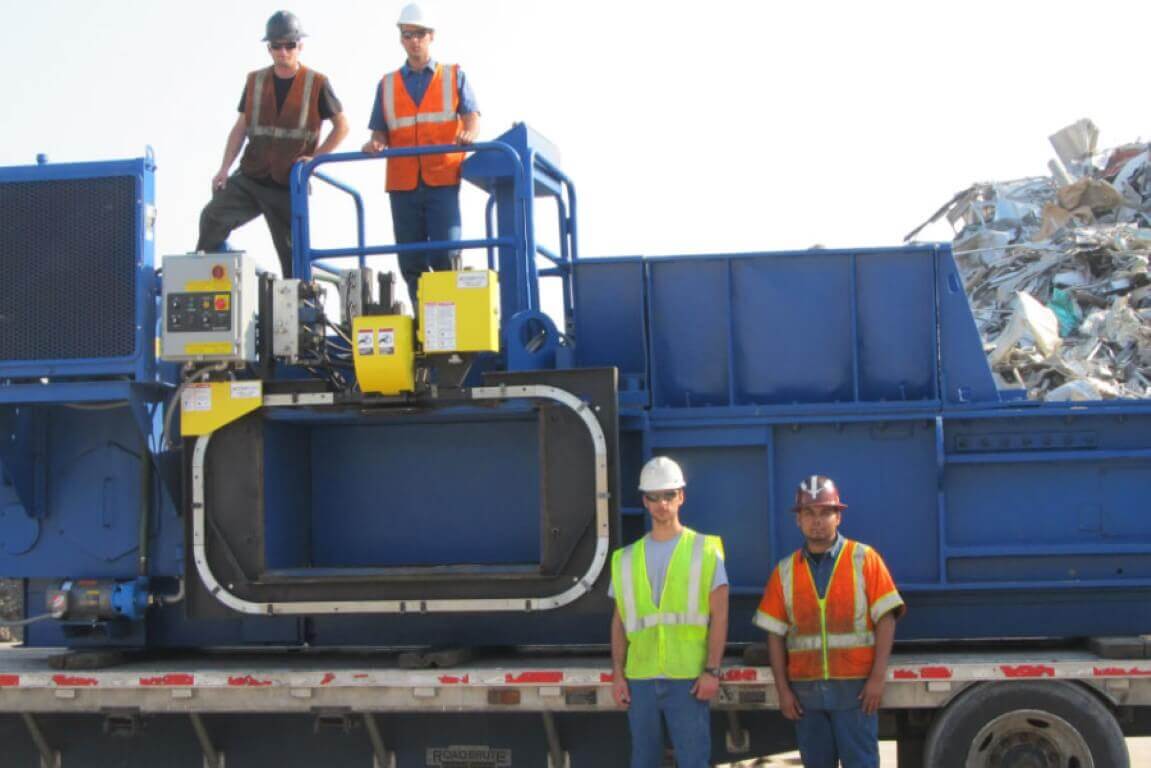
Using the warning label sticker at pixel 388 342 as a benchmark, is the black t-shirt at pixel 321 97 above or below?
above

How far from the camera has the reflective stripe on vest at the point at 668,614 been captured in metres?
5.91

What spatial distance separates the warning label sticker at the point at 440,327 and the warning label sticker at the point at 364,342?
273 millimetres

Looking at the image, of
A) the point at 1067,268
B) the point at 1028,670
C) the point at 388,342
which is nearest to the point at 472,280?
the point at 388,342

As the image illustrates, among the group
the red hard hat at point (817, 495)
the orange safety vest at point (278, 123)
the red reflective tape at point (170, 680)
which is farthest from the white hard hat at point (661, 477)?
the orange safety vest at point (278, 123)

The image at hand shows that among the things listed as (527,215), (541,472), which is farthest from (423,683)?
(527,215)

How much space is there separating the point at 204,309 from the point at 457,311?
1337mm

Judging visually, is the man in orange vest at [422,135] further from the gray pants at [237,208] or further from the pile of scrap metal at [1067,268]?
the pile of scrap metal at [1067,268]

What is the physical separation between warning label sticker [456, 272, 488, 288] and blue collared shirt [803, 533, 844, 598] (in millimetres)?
2105

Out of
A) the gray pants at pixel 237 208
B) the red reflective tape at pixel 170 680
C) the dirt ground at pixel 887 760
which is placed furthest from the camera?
the dirt ground at pixel 887 760

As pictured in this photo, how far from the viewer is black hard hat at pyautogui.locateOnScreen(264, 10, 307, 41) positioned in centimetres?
766

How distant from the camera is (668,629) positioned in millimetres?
5910

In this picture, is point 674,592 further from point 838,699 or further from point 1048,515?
point 1048,515

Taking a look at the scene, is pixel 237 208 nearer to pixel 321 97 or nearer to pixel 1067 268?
pixel 321 97

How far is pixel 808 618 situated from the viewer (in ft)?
19.9
